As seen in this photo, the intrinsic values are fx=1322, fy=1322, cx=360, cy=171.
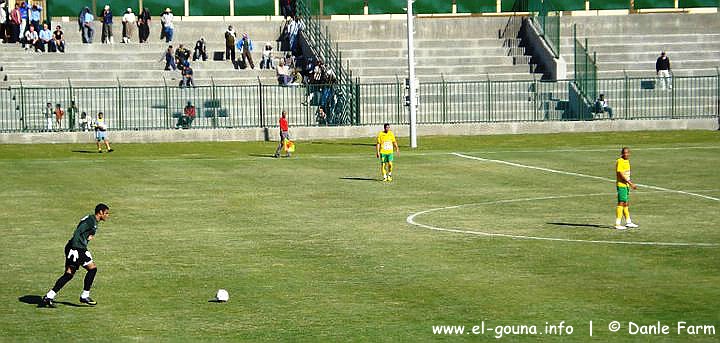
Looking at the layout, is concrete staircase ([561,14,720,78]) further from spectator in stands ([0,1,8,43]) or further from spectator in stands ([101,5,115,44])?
spectator in stands ([0,1,8,43])

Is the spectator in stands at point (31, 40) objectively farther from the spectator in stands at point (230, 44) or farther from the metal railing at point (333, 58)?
the metal railing at point (333, 58)

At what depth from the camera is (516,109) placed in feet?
196

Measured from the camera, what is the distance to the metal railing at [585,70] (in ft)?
199

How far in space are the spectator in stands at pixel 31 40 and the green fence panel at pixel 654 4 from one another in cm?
3382

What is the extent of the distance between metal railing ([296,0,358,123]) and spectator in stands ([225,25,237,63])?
12.1ft

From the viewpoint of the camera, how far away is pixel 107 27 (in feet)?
215

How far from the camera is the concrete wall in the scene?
181 feet

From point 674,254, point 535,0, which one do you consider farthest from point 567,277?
point 535,0

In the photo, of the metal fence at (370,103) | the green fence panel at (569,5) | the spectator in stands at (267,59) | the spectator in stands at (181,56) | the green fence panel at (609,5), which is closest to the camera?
the metal fence at (370,103)

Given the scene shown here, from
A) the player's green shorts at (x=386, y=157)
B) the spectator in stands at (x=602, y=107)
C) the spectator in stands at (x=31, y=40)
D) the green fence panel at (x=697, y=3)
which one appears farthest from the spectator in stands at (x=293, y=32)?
the player's green shorts at (x=386, y=157)

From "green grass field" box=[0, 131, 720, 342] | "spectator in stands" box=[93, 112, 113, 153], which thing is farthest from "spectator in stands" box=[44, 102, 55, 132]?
"green grass field" box=[0, 131, 720, 342]

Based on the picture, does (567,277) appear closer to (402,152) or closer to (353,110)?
(402,152)

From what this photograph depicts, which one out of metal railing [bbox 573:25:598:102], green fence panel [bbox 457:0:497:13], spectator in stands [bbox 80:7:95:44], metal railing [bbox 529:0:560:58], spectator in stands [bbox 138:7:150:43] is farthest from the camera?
green fence panel [bbox 457:0:497:13]

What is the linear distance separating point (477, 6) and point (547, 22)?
28.4 feet
